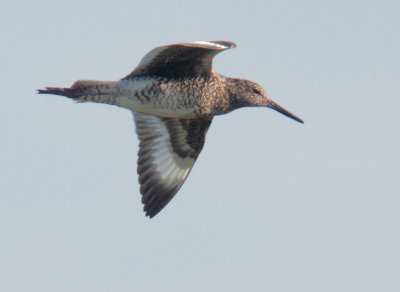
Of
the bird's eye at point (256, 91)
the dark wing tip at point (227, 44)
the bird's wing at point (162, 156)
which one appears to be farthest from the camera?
the bird's wing at point (162, 156)

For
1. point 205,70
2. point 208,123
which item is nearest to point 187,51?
point 205,70

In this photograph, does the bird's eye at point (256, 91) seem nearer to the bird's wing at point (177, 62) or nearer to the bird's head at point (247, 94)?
the bird's head at point (247, 94)

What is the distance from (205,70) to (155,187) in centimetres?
179

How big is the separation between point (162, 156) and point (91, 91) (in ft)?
5.91

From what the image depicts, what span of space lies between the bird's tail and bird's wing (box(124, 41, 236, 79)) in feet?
0.74

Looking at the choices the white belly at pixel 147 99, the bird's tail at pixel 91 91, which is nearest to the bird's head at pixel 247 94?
the white belly at pixel 147 99

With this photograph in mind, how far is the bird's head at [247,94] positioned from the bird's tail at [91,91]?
1360mm

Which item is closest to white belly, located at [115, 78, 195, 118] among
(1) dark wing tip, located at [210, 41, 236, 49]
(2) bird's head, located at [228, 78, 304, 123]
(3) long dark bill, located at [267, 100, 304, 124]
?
(2) bird's head, located at [228, 78, 304, 123]

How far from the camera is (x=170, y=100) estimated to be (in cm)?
1234

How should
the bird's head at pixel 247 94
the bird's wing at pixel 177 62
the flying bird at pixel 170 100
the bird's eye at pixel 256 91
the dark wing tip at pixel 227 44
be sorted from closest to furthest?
the dark wing tip at pixel 227 44 < the bird's wing at pixel 177 62 < the flying bird at pixel 170 100 < the bird's head at pixel 247 94 < the bird's eye at pixel 256 91

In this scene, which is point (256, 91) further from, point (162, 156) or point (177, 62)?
Result: point (177, 62)

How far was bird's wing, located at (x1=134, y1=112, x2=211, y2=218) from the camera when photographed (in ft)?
44.6

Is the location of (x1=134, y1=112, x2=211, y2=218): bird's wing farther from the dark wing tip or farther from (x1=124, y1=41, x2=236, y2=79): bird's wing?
the dark wing tip

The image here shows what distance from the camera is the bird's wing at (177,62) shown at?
11938 mm
